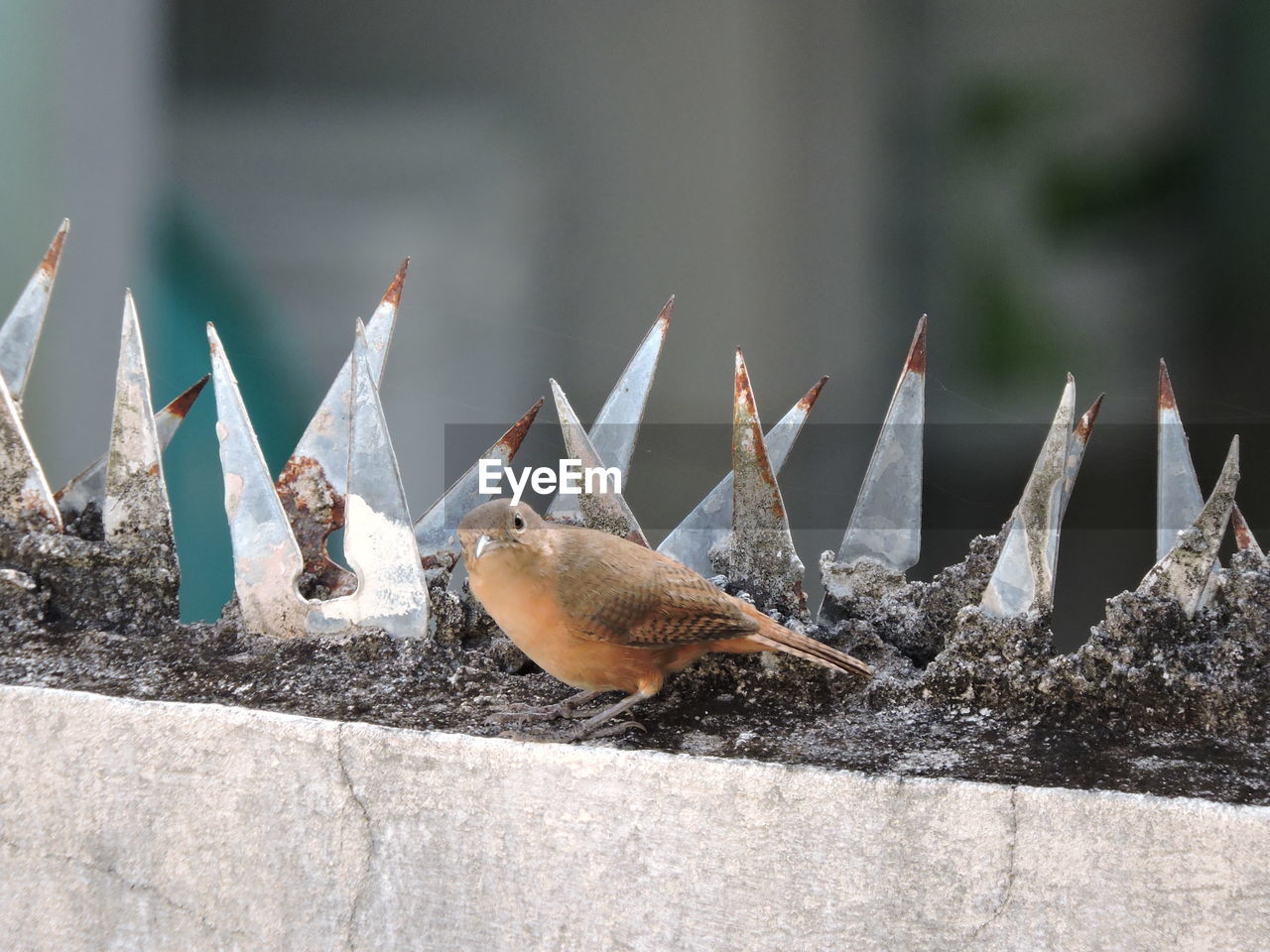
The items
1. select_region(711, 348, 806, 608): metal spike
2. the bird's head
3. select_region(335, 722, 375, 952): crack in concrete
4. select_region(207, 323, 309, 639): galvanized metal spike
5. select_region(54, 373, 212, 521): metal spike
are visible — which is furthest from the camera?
select_region(54, 373, 212, 521): metal spike

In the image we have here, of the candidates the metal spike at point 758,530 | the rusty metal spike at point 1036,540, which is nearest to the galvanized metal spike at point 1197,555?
the rusty metal spike at point 1036,540

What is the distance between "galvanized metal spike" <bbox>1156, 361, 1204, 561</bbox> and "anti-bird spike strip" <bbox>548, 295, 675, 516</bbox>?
2.83 ft

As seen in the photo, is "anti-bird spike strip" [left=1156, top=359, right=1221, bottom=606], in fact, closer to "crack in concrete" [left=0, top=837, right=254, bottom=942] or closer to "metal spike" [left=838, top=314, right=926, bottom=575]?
"metal spike" [left=838, top=314, right=926, bottom=575]

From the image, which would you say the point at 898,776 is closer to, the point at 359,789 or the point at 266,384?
the point at 359,789

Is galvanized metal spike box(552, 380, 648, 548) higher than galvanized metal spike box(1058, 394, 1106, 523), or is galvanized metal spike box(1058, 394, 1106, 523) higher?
galvanized metal spike box(1058, 394, 1106, 523)

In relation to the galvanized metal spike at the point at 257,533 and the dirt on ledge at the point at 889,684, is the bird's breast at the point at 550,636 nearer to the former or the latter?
the dirt on ledge at the point at 889,684

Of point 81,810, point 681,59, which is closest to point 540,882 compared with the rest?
point 81,810

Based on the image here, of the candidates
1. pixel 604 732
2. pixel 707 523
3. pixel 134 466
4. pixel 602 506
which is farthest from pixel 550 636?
pixel 134 466

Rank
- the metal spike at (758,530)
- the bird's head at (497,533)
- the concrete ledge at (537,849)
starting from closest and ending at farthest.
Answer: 1. the concrete ledge at (537,849)
2. the bird's head at (497,533)
3. the metal spike at (758,530)

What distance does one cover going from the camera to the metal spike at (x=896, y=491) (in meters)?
1.88

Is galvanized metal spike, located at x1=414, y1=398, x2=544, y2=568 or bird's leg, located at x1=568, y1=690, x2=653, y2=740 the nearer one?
bird's leg, located at x1=568, y1=690, x2=653, y2=740

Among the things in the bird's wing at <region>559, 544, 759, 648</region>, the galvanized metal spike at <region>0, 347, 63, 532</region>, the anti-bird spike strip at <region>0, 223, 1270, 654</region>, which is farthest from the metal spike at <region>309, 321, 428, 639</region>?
the galvanized metal spike at <region>0, 347, 63, 532</region>

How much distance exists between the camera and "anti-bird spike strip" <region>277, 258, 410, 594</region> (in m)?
2.13

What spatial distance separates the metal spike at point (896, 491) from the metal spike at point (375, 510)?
2.45ft
